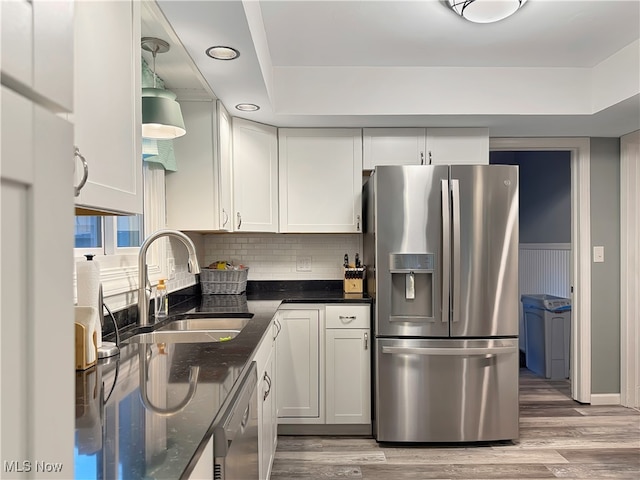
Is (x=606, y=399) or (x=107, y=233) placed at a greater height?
(x=107, y=233)

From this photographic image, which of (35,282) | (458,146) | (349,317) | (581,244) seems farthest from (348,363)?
(35,282)

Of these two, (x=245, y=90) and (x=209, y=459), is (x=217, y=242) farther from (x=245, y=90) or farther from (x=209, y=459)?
(x=209, y=459)

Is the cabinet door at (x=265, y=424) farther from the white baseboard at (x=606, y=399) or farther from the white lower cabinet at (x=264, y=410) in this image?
the white baseboard at (x=606, y=399)

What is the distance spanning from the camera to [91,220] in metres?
1.82

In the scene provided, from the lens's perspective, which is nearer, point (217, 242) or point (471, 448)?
point (471, 448)

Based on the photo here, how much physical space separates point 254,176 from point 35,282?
2.80 meters

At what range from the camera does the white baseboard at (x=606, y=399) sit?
137 inches

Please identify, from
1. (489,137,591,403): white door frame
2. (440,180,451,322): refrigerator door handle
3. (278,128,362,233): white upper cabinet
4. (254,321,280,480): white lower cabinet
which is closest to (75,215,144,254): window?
(254,321,280,480): white lower cabinet

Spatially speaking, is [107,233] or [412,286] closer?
[107,233]

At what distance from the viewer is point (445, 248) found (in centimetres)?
270

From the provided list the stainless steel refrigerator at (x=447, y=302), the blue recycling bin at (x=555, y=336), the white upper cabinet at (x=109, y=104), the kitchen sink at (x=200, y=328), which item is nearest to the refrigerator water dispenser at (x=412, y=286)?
the stainless steel refrigerator at (x=447, y=302)

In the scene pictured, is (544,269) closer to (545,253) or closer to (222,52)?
(545,253)

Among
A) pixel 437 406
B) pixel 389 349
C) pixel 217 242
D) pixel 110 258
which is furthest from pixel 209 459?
pixel 217 242

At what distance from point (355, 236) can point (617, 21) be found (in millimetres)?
2095
